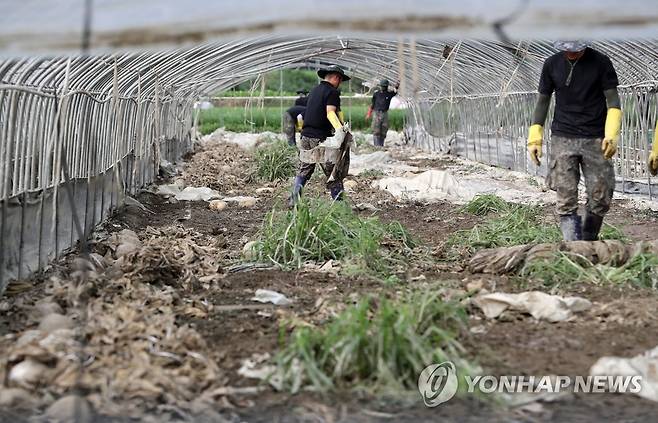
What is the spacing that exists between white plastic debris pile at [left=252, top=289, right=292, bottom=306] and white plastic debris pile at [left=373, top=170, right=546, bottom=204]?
21.0 ft

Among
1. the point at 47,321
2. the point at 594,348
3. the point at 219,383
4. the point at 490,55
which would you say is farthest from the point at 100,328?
the point at 490,55

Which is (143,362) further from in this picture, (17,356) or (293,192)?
(293,192)

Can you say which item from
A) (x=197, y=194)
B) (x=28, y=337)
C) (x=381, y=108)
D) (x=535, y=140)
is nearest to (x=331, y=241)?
(x=535, y=140)

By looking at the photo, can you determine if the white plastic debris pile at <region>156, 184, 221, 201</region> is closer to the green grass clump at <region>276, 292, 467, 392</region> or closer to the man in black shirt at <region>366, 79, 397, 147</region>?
the green grass clump at <region>276, 292, 467, 392</region>

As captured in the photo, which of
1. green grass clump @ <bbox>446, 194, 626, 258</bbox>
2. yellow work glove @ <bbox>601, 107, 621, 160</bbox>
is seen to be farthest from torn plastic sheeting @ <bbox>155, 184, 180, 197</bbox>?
yellow work glove @ <bbox>601, 107, 621, 160</bbox>

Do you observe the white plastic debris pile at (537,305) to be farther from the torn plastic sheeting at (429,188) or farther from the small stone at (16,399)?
the torn plastic sheeting at (429,188)

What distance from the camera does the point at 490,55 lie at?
16.8 meters

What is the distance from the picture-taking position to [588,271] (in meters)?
6.06

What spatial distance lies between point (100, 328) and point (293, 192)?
5.67 meters

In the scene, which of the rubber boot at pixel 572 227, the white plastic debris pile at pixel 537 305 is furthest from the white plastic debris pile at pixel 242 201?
the white plastic debris pile at pixel 537 305

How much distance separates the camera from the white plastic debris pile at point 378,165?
53.5ft

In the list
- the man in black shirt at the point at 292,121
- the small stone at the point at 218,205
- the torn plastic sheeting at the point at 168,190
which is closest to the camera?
the small stone at the point at 218,205

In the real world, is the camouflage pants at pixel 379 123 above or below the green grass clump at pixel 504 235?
above

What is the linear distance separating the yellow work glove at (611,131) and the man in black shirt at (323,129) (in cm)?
365
